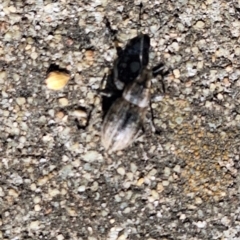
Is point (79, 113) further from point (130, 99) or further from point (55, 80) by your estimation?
point (130, 99)

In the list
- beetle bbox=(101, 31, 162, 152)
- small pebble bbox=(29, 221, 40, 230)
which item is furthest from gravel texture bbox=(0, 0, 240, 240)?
beetle bbox=(101, 31, 162, 152)

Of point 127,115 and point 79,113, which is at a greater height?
point 127,115

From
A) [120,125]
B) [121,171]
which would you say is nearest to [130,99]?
[120,125]

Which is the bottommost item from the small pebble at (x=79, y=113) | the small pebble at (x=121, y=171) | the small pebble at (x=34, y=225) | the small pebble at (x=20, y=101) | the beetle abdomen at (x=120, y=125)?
the small pebble at (x=34, y=225)

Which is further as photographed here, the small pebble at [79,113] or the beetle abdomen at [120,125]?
the small pebble at [79,113]

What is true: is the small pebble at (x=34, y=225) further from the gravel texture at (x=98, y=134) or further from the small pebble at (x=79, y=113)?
the small pebble at (x=79, y=113)

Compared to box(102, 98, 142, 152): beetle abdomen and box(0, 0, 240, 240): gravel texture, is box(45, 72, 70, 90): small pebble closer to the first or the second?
box(0, 0, 240, 240): gravel texture

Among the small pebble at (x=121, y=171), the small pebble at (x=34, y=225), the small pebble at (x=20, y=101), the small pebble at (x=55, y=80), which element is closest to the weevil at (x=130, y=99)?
the small pebble at (x=121, y=171)

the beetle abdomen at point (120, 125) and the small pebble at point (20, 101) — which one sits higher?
the beetle abdomen at point (120, 125)
